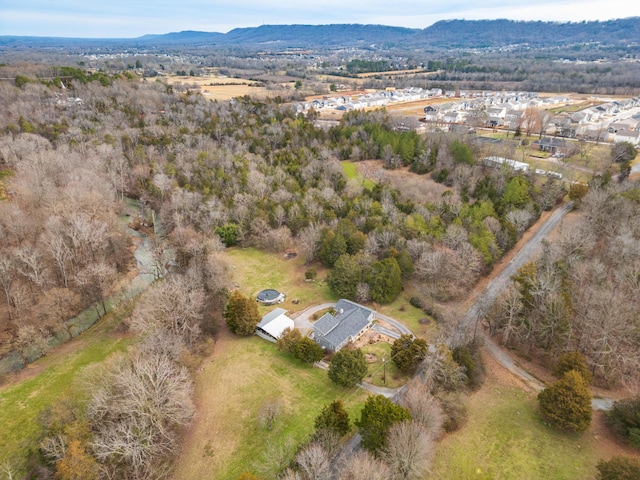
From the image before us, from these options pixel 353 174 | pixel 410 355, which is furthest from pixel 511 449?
pixel 353 174

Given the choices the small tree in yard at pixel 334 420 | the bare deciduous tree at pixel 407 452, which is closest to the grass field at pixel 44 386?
the small tree in yard at pixel 334 420

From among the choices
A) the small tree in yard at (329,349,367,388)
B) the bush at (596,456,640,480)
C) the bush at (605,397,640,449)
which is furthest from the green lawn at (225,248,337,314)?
the bush at (596,456,640,480)

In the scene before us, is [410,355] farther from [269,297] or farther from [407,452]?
[269,297]

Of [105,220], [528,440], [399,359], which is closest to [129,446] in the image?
[399,359]

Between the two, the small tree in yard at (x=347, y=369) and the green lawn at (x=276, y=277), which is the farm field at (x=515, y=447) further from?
the green lawn at (x=276, y=277)

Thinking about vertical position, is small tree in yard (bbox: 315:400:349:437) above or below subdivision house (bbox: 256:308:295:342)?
above

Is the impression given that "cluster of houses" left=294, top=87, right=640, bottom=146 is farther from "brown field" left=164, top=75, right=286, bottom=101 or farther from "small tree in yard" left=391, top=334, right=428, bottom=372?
"small tree in yard" left=391, top=334, right=428, bottom=372

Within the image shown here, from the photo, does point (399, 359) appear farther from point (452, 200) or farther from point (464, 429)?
point (452, 200)
